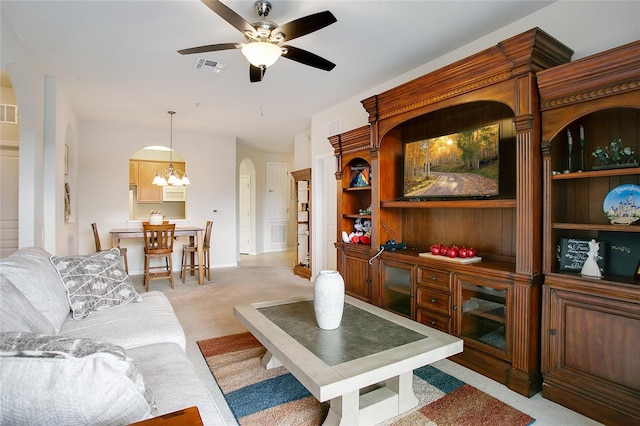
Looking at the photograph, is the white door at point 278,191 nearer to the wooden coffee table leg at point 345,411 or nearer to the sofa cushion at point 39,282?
the sofa cushion at point 39,282

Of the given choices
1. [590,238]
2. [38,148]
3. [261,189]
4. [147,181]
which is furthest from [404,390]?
[147,181]

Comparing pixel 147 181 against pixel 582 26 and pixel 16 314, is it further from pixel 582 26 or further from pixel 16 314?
pixel 582 26

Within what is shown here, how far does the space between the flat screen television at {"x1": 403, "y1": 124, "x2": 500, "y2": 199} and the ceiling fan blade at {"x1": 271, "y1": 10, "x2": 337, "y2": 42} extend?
149 centimetres

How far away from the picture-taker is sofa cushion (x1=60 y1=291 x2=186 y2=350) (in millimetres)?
1920

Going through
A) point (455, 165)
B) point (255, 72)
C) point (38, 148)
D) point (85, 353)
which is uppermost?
point (255, 72)

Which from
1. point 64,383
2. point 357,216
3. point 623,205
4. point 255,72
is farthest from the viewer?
point 357,216

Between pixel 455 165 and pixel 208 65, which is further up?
pixel 208 65

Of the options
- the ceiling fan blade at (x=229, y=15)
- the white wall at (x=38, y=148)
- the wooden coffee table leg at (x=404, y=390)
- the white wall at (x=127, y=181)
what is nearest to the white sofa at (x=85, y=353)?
the wooden coffee table leg at (x=404, y=390)

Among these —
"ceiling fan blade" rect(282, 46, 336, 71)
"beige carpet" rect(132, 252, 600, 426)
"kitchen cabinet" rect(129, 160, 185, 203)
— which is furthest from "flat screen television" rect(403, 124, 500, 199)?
"kitchen cabinet" rect(129, 160, 185, 203)

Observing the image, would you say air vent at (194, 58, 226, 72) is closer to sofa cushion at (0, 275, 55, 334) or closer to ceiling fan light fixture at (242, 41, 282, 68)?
ceiling fan light fixture at (242, 41, 282, 68)

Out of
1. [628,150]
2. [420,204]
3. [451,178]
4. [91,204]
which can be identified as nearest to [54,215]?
[91,204]

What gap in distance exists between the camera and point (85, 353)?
2.63ft

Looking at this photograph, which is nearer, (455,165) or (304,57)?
(304,57)

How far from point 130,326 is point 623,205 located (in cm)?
303
